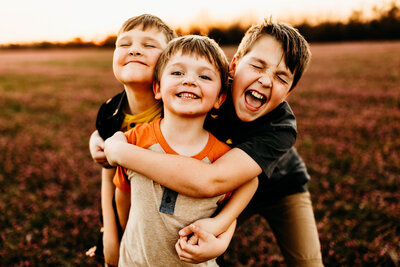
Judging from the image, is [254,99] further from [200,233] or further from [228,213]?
[200,233]

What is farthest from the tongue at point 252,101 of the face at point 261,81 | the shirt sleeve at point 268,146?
the shirt sleeve at point 268,146

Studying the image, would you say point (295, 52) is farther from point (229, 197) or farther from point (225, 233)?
point (225, 233)

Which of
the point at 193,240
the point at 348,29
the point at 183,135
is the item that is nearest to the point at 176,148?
the point at 183,135

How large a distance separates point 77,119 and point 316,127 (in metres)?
7.09

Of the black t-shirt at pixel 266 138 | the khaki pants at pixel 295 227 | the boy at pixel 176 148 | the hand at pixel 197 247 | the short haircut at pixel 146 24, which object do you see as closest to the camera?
the hand at pixel 197 247

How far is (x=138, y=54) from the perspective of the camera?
209 cm

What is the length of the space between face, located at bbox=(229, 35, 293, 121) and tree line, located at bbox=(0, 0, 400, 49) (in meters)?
55.8

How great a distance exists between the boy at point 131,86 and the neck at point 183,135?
0.43m

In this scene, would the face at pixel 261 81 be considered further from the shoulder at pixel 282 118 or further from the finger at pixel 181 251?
the finger at pixel 181 251

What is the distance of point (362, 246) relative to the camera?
3.49 meters

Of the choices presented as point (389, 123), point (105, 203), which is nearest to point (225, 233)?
point (105, 203)

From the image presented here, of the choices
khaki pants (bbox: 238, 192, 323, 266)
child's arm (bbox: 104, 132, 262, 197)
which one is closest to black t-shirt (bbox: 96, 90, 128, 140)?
child's arm (bbox: 104, 132, 262, 197)

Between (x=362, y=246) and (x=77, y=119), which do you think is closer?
(x=362, y=246)

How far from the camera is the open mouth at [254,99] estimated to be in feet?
6.89
